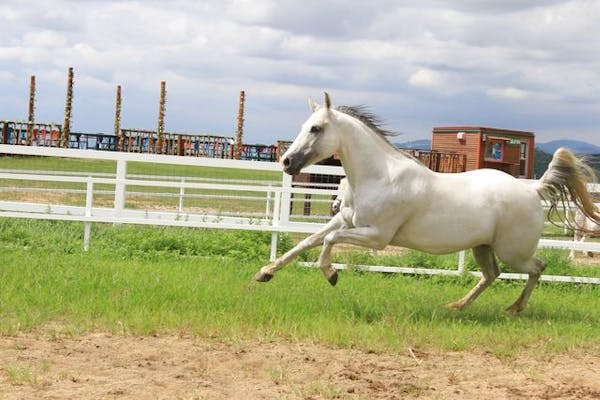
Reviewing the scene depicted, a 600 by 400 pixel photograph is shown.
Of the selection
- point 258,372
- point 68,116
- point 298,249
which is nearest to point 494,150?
point 68,116

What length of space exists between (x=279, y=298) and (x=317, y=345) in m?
1.66

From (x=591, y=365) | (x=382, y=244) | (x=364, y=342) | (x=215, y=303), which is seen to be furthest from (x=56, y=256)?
(x=591, y=365)

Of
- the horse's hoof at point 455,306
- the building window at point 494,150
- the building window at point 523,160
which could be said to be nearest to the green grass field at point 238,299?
the horse's hoof at point 455,306

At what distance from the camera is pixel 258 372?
564cm

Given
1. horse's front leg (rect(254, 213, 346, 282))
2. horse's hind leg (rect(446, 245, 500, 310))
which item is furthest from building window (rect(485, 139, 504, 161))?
horse's front leg (rect(254, 213, 346, 282))

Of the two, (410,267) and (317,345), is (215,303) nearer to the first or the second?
(317,345)

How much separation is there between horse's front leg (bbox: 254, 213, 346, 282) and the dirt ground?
1.40 meters

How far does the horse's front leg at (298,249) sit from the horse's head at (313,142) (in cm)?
63

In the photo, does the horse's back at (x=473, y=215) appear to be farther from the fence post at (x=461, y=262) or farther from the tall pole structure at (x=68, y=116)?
the tall pole structure at (x=68, y=116)

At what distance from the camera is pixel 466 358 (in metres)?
6.47

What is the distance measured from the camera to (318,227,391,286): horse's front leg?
25.7ft

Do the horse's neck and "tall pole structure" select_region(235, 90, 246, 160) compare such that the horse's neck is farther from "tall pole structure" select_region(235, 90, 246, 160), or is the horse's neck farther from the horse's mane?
"tall pole structure" select_region(235, 90, 246, 160)

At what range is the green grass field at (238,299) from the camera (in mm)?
6875

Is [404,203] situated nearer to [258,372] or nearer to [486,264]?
[486,264]
